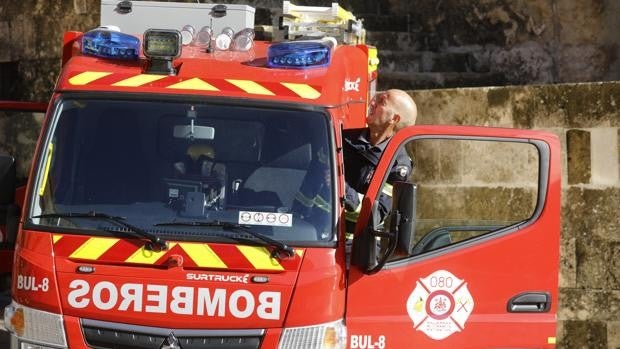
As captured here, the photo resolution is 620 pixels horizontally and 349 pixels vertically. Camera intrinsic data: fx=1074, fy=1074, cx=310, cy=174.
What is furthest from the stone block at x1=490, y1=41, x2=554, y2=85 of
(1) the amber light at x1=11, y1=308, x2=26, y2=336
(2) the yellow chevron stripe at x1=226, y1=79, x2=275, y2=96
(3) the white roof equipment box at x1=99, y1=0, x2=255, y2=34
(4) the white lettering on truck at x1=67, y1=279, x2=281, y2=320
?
(1) the amber light at x1=11, y1=308, x2=26, y2=336

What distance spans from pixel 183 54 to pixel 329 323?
67.6 inches

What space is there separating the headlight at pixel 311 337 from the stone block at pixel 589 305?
337 cm

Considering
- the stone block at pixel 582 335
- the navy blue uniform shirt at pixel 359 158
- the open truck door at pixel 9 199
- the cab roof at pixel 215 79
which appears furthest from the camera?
the stone block at pixel 582 335

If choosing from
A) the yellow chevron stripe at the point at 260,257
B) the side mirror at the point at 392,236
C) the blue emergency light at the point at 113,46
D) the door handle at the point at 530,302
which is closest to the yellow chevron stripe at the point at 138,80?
the blue emergency light at the point at 113,46

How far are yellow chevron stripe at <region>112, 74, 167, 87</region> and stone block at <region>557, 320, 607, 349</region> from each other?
157 inches

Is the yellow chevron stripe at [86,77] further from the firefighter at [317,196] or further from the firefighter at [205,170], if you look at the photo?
the firefighter at [317,196]

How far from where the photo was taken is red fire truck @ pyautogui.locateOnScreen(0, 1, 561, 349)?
16.2ft

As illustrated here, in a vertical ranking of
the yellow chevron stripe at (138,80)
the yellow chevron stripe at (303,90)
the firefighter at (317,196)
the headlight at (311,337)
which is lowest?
the headlight at (311,337)

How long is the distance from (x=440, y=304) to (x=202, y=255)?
122 centimetres

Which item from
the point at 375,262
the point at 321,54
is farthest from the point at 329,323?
the point at 321,54

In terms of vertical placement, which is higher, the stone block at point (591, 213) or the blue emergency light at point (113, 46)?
the blue emergency light at point (113, 46)

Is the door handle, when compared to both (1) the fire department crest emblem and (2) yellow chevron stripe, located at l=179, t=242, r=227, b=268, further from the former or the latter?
(2) yellow chevron stripe, located at l=179, t=242, r=227, b=268

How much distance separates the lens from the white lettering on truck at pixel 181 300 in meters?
4.93

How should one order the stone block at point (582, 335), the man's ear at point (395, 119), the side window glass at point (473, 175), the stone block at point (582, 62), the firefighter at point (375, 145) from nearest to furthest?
the firefighter at point (375, 145) → the man's ear at point (395, 119) → the side window glass at point (473, 175) → the stone block at point (582, 335) → the stone block at point (582, 62)
